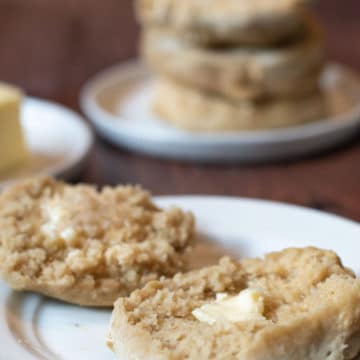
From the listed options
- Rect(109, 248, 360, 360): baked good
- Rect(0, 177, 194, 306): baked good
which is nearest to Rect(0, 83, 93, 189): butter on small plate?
Rect(0, 177, 194, 306): baked good

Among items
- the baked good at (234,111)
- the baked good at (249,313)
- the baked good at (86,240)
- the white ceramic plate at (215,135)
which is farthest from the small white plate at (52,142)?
the baked good at (249,313)

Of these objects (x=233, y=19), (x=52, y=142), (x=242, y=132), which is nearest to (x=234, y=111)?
(x=242, y=132)

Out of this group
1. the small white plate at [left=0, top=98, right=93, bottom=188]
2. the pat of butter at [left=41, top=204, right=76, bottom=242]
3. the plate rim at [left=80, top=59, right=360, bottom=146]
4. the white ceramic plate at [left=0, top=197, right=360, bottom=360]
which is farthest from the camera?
the plate rim at [left=80, top=59, right=360, bottom=146]

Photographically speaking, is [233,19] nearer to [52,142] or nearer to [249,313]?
[52,142]

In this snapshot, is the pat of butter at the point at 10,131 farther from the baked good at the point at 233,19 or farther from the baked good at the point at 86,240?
the baked good at the point at 86,240

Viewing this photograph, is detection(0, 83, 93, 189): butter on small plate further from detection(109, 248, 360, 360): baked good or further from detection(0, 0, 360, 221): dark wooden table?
detection(109, 248, 360, 360): baked good

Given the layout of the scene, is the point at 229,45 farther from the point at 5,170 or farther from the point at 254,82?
the point at 5,170
